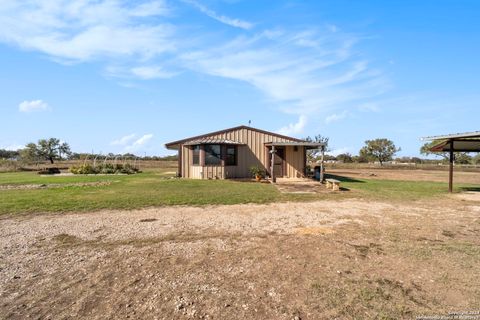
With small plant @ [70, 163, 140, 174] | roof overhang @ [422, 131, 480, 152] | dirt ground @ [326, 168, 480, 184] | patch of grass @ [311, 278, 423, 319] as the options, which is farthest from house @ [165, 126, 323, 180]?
patch of grass @ [311, 278, 423, 319]

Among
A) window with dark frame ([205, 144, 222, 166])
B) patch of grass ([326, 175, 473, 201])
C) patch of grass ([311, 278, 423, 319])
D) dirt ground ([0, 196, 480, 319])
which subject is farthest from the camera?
window with dark frame ([205, 144, 222, 166])

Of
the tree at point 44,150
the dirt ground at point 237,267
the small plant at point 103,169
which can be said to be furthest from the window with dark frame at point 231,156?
the tree at point 44,150

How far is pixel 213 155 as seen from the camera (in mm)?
18266

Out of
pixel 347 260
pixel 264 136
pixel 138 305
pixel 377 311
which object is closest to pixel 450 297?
pixel 377 311

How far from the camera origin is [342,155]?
56.7m

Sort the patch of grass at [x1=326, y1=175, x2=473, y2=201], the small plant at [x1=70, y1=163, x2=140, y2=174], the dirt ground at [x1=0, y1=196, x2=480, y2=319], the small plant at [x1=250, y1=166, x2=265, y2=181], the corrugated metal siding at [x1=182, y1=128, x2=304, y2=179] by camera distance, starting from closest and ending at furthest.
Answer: the dirt ground at [x1=0, y1=196, x2=480, y2=319], the patch of grass at [x1=326, y1=175, x2=473, y2=201], the small plant at [x1=250, y1=166, x2=265, y2=181], the corrugated metal siding at [x1=182, y1=128, x2=304, y2=179], the small plant at [x1=70, y1=163, x2=140, y2=174]

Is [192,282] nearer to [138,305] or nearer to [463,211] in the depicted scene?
[138,305]

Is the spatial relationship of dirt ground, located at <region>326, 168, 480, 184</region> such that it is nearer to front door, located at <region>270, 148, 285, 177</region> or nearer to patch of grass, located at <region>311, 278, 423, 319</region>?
front door, located at <region>270, 148, 285, 177</region>

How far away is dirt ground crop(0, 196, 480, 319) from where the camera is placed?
2965mm

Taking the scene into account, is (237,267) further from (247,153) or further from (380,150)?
(380,150)

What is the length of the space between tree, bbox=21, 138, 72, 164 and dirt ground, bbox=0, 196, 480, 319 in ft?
Answer: 159

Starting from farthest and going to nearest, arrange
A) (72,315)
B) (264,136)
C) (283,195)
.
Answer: (264,136) < (283,195) < (72,315)

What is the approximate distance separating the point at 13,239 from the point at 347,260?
6.36m

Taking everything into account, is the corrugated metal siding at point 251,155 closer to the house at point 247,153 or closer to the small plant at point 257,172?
the house at point 247,153
